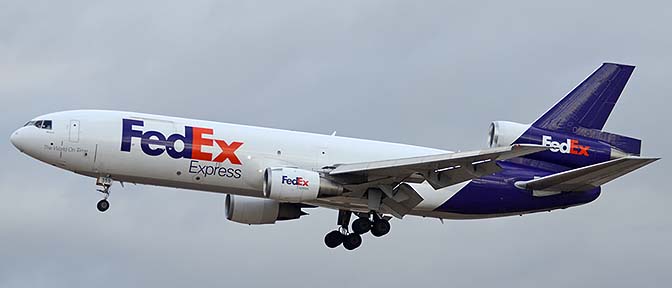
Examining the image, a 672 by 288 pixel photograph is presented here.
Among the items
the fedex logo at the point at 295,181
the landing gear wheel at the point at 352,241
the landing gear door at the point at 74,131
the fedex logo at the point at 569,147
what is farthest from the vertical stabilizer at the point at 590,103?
the landing gear door at the point at 74,131

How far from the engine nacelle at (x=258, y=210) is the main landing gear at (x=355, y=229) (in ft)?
5.45

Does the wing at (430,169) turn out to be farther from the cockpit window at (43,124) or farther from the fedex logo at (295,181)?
the cockpit window at (43,124)

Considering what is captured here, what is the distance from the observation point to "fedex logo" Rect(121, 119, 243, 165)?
184 feet

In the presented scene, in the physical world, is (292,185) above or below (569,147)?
below

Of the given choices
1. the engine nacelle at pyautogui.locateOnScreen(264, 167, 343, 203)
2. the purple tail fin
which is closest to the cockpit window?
the engine nacelle at pyautogui.locateOnScreen(264, 167, 343, 203)

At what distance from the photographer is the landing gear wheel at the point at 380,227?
60.9 meters

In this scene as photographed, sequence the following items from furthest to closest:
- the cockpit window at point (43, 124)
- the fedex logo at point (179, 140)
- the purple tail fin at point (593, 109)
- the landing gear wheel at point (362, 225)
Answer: the purple tail fin at point (593, 109)
the landing gear wheel at point (362, 225)
the cockpit window at point (43, 124)
the fedex logo at point (179, 140)

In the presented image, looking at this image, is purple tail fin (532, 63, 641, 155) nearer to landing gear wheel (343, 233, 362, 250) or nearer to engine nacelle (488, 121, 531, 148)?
engine nacelle (488, 121, 531, 148)

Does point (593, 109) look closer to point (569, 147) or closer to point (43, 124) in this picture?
point (569, 147)

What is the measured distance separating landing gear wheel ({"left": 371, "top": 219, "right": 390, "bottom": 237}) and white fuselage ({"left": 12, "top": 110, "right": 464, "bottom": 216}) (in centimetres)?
336

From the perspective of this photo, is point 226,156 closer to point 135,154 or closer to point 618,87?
point 135,154

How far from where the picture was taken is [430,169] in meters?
56.1

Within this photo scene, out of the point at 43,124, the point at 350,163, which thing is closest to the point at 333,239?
the point at 350,163

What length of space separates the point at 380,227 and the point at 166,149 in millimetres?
9687
